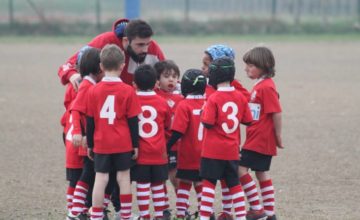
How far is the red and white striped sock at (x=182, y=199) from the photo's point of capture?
24.8ft

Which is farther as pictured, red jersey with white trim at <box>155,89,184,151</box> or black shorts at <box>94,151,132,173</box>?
red jersey with white trim at <box>155,89,184,151</box>

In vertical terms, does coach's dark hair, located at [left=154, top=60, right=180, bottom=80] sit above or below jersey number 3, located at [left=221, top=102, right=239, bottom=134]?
above

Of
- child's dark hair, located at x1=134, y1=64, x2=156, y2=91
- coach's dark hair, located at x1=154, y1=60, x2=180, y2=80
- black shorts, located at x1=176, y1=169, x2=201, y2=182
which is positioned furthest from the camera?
coach's dark hair, located at x1=154, y1=60, x2=180, y2=80

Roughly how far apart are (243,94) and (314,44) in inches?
916

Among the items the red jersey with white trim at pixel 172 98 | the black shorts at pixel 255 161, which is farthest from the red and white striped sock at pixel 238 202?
the red jersey with white trim at pixel 172 98

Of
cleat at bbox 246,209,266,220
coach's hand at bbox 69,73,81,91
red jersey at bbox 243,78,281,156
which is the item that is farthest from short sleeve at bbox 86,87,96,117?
cleat at bbox 246,209,266,220

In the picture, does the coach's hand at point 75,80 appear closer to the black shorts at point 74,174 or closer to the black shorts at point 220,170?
the black shorts at point 74,174

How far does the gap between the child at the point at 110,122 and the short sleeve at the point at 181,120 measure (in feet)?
1.47

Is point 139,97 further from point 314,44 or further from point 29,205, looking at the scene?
point 314,44

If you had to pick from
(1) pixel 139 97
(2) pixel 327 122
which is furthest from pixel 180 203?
(2) pixel 327 122

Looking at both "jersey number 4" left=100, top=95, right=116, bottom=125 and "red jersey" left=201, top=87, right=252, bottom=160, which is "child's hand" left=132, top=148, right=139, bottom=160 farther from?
"red jersey" left=201, top=87, right=252, bottom=160

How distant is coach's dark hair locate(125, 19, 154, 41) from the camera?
24.0ft

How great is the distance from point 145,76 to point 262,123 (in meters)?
1.14

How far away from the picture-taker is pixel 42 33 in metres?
33.8
